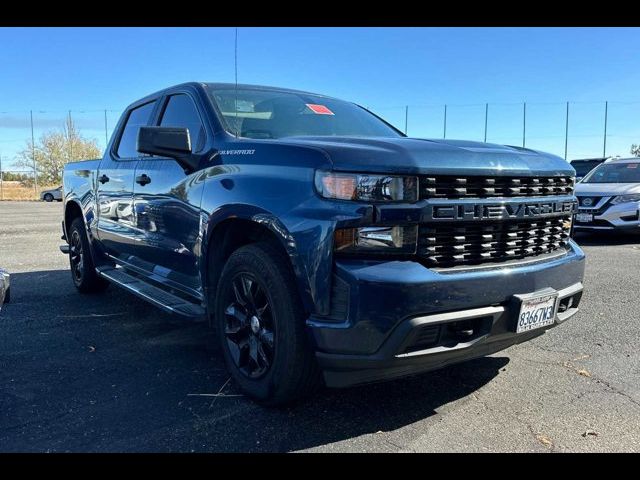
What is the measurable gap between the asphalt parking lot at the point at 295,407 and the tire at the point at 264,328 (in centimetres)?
18

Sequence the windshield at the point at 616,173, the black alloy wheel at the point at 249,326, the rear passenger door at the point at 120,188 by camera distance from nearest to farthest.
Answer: the black alloy wheel at the point at 249,326, the rear passenger door at the point at 120,188, the windshield at the point at 616,173

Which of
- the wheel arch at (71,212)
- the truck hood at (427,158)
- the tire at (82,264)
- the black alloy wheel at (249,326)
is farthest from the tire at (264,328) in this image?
the wheel arch at (71,212)

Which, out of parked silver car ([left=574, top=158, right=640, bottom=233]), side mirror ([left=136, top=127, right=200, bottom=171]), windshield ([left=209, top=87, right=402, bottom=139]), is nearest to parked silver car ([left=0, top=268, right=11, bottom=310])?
side mirror ([left=136, top=127, right=200, bottom=171])

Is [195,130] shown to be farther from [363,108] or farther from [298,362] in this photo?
[298,362]

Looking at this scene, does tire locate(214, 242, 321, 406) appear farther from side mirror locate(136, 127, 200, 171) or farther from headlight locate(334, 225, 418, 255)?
side mirror locate(136, 127, 200, 171)

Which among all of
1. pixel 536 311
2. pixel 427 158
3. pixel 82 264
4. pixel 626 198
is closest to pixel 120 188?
pixel 82 264

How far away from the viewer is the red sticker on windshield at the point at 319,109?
13.1 ft

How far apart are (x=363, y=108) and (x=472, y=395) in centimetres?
260

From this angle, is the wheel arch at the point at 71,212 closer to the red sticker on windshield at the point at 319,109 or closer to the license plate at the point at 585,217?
the red sticker on windshield at the point at 319,109

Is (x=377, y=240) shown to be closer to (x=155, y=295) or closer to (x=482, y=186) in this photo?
(x=482, y=186)

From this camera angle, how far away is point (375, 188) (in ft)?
8.13

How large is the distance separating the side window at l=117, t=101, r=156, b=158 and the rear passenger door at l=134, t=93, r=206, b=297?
41 cm

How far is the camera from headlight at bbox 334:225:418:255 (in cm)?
244

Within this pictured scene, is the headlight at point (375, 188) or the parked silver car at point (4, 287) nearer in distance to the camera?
the headlight at point (375, 188)
